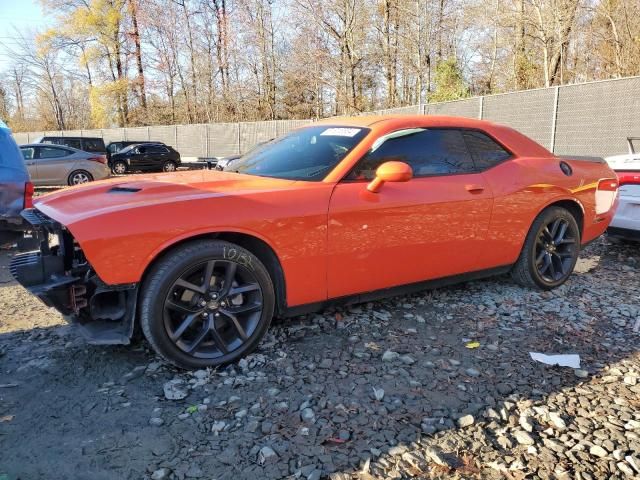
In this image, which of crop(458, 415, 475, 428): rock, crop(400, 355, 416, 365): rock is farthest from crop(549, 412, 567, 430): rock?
crop(400, 355, 416, 365): rock

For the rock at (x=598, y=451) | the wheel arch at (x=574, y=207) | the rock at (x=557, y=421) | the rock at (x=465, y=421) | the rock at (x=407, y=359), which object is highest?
the wheel arch at (x=574, y=207)

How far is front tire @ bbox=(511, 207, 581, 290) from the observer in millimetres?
4340

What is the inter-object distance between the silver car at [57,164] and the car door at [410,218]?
43.8 feet

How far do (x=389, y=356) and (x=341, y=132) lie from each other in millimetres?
1676

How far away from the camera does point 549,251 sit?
4.47m

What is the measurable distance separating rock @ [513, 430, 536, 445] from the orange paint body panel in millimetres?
1373

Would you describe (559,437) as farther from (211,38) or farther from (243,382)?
(211,38)

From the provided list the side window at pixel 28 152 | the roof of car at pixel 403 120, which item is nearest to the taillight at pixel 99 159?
the side window at pixel 28 152

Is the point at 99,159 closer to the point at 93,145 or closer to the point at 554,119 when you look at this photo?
the point at 93,145

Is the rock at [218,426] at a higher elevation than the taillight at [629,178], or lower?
lower

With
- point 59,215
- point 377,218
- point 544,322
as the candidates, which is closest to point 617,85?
point 544,322

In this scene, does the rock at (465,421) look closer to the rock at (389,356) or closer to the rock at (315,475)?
the rock at (389,356)

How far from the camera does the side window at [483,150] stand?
4039mm

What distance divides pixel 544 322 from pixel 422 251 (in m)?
1.12
